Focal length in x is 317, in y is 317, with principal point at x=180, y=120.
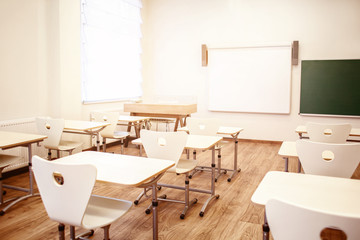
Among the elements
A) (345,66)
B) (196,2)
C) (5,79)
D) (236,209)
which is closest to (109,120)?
(5,79)

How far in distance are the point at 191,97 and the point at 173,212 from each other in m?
4.70

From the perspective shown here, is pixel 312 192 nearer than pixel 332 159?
Yes

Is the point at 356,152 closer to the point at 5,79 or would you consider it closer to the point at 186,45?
the point at 5,79

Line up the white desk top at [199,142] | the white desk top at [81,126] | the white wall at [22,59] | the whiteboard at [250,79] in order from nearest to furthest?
the white desk top at [199,142]
the white desk top at [81,126]
the white wall at [22,59]
the whiteboard at [250,79]

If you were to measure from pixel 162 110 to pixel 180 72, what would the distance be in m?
1.82

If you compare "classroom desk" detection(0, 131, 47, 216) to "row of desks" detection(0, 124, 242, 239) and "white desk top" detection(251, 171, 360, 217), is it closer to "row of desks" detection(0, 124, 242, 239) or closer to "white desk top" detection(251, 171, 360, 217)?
"row of desks" detection(0, 124, 242, 239)

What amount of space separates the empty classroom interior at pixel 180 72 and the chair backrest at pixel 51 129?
2.35 feet

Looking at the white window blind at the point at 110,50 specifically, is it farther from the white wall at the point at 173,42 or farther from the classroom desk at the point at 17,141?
the classroom desk at the point at 17,141

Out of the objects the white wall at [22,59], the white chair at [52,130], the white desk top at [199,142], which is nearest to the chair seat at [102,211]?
the white desk top at [199,142]

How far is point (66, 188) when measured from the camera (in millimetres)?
1744

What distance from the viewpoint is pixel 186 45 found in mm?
7617

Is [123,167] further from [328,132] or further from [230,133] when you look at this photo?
[328,132]

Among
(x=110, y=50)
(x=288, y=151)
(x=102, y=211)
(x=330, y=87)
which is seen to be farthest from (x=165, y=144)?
(x=330, y=87)

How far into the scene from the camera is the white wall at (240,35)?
6.30 m
